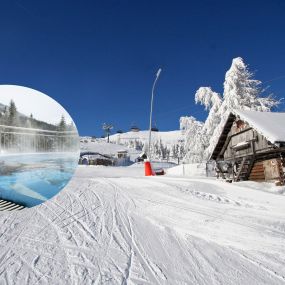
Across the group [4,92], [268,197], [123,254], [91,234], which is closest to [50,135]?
[4,92]

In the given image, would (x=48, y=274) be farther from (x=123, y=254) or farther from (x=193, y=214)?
(x=193, y=214)

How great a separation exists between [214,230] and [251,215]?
2.28 meters

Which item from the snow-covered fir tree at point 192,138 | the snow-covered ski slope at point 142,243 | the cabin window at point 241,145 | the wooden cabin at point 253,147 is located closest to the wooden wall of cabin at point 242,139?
the wooden cabin at point 253,147

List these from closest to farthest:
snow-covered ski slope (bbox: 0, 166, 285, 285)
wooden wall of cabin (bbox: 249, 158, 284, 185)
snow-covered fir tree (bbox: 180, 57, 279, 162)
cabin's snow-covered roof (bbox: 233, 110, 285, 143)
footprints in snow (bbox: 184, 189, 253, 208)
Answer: snow-covered ski slope (bbox: 0, 166, 285, 285) → footprints in snow (bbox: 184, 189, 253, 208) → cabin's snow-covered roof (bbox: 233, 110, 285, 143) → wooden wall of cabin (bbox: 249, 158, 284, 185) → snow-covered fir tree (bbox: 180, 57, 279, 162)

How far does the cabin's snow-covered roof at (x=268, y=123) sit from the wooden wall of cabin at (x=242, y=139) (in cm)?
94

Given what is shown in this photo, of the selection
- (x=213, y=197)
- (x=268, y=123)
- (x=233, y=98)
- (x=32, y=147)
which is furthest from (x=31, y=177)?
(x=233, y=98)

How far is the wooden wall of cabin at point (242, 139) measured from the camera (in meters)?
19.7

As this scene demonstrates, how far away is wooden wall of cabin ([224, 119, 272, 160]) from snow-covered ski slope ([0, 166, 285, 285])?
9952 mm

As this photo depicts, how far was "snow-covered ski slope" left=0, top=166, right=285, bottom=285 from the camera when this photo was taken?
4422mm

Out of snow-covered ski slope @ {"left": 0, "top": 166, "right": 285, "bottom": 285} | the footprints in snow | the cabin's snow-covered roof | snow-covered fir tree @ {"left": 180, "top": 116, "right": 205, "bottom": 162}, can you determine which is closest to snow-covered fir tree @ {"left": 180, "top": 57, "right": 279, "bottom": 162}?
snow-covered fir tree @ {"left": 180, "top": 116, "right": 205, "bottom": 162}

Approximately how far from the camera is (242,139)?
22359 millimetres

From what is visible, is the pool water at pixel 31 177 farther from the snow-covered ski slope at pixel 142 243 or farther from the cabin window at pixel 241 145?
the cabin window at pixel 241 145

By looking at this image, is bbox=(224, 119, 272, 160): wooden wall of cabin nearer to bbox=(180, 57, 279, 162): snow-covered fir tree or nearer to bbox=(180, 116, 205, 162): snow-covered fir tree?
bbox=(180, 57, 279, 162): snow-covered fir tree

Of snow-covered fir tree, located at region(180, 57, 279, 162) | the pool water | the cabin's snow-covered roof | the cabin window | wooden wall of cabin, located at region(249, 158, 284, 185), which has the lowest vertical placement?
wooden wall of cabin, located at region(249, 158, 284, 185)
